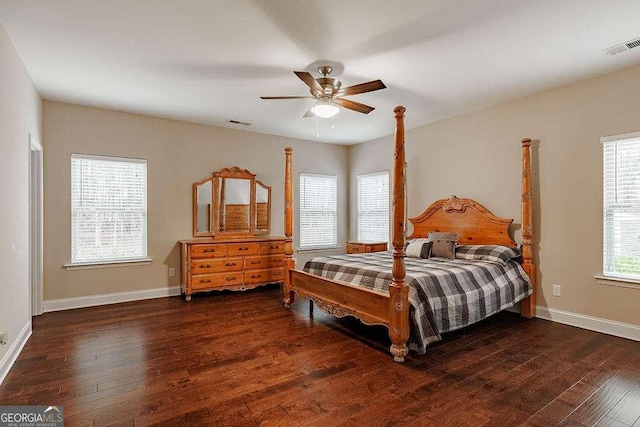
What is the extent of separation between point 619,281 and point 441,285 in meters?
1.87

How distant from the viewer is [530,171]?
13.7 feet

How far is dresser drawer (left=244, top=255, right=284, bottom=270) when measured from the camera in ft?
17.9

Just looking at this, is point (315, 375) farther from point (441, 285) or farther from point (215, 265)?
point (215, 265)

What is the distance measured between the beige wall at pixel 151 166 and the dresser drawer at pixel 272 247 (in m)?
0.50

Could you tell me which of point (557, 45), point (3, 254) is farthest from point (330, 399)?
point (557, 45)

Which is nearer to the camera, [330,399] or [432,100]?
[330,399]

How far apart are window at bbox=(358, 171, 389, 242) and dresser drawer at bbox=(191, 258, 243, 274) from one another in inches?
100

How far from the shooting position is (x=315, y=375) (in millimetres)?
2662

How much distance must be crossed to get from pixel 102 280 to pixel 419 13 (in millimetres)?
4919

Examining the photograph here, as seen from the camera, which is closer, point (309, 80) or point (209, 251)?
point (309, 80)

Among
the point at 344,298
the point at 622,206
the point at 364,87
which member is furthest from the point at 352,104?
the point at 622,206

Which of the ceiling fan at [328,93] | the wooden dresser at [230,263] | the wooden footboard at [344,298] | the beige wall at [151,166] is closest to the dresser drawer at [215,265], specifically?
the wooden dresser at [230,263]

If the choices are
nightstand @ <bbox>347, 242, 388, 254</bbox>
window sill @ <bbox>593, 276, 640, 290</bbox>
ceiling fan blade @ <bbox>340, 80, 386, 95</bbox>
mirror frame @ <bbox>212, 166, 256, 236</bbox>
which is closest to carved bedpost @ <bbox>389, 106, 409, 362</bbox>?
ceiling fan blade @ <bbox>340, 80, 386, 95</bbox>

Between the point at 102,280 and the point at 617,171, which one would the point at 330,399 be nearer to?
the point at 617,171
